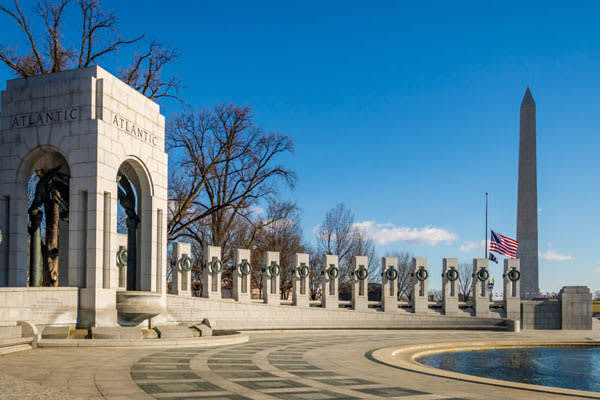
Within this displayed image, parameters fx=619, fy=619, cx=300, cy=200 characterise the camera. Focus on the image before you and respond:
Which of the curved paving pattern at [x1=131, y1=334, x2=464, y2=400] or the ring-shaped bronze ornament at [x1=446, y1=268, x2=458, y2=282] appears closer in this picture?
the curved paving pattern at [x1=131, y1=334, x2=464, y2=400]

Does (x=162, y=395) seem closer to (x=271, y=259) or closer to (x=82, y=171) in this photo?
(x=82, y=171)

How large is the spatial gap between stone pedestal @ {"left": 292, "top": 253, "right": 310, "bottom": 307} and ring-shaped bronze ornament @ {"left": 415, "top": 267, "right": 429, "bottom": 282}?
687 cm

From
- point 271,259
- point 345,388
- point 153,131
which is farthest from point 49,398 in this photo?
point 271,259

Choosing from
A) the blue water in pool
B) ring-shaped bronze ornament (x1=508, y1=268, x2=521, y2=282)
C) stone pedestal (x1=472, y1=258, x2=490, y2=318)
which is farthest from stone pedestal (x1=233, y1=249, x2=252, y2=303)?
ring-shaped bronze ornament (x1=508, y1=268, x2=521, y2=282)

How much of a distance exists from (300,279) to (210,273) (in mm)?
5350

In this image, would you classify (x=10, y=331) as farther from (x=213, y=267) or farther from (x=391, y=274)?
(x=391, y=274)

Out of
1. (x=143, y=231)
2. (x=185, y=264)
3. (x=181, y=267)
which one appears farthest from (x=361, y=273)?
(x=143, y=231)

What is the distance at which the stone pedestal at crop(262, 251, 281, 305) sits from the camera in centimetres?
3422

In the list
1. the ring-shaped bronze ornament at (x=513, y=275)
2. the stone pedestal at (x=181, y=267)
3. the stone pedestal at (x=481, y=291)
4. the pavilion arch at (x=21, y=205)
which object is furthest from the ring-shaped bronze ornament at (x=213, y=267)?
the ring-shaped bronze ornament at (x=513, y=275)

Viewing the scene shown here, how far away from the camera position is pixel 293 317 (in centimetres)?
3381

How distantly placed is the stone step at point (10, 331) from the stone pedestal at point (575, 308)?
31.0 meters

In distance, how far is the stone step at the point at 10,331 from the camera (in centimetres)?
1878

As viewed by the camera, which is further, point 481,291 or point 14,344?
point 481,291

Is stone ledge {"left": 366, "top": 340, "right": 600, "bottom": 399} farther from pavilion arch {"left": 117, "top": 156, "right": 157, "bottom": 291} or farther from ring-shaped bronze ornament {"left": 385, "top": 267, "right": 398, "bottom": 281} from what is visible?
pavilion arch {"left": 117, "top": 156, "right": 157, "bottom": 291}
